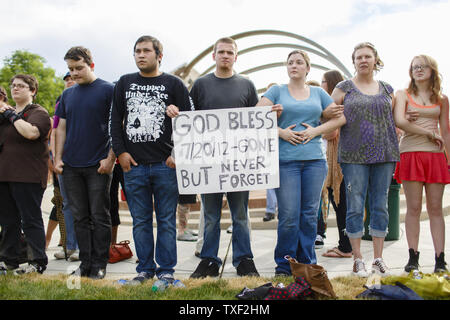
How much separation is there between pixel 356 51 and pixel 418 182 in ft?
4.84

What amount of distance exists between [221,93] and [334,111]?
1.12m

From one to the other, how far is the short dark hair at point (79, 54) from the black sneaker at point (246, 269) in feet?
8.42

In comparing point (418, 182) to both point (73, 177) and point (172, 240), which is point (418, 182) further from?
point (73, 177)

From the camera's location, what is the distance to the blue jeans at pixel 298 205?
3.73 meters

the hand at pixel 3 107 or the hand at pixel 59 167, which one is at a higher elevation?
the hand at pixel 3 107

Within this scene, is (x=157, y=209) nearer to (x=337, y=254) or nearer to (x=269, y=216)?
(x=337, y=254)

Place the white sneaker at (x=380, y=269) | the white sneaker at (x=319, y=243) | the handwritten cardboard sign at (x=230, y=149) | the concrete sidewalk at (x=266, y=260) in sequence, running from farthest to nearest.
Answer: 1. the white sneaker at (x=319, y=243)
2. the concrete sidewalk at (x=266, y=260)
3. the white sneaker at (x=380, y=269)
4. the handwritten cardboard sign at (x=230, y=149)

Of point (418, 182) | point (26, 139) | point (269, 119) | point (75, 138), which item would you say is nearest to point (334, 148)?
point (418, 182)

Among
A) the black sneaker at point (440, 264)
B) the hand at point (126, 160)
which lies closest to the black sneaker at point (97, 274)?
the hand at point (126, 160)

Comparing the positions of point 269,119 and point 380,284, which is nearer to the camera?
point 380,284

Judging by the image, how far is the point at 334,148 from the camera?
512 centimetres

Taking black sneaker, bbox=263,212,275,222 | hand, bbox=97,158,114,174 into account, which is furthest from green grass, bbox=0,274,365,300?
black sneaker, bbox=263,212,275,222

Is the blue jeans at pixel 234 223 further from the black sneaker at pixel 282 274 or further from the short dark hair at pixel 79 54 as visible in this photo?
the short dark hair at pixel 79 54

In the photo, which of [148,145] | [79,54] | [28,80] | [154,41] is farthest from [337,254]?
[28,80]
